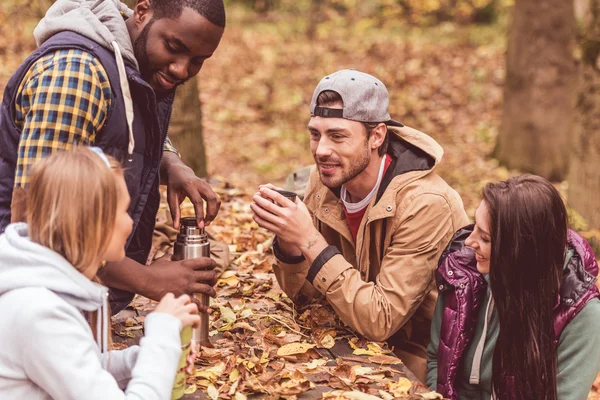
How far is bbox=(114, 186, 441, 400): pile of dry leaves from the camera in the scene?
3.05 m

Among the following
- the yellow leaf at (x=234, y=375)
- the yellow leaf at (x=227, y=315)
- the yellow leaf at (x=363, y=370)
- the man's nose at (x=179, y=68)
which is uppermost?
the man's nose at (x=179, y=68)

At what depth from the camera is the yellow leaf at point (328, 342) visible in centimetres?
353

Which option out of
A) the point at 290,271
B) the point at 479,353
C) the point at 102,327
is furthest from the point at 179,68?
the point at 479,353

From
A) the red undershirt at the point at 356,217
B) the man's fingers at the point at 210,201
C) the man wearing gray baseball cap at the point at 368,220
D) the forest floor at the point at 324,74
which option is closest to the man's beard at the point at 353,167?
the man wearing gray baseball cap at the point at 368,220

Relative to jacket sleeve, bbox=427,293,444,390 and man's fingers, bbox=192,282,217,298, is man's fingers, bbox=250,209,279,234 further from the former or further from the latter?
jacket sleeve, bbox=427,293,444,390

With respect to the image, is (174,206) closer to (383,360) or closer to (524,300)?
(383,360)

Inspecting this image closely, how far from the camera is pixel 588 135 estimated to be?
24.6 ft

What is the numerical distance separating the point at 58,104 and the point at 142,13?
2.27 feet

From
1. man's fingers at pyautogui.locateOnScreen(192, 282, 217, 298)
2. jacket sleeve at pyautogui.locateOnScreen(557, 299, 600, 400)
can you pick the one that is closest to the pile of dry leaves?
man's fingers at pyautogui.locateOnScreen(192, 282, 217, 298)

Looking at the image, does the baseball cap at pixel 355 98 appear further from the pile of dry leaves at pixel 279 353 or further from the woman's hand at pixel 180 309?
the woman's hand at pixel 180 309

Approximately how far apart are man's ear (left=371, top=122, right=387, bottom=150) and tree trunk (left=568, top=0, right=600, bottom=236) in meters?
4.34

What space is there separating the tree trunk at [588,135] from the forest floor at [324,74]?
215 centimetres

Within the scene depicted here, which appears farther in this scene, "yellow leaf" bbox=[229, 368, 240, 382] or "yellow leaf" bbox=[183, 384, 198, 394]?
"yellow leaf" bbox=[229, 368, 240, 382]

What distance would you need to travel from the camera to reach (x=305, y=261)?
3.78 metres
